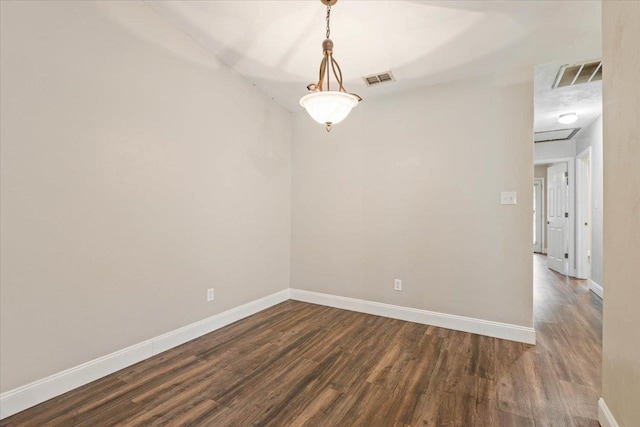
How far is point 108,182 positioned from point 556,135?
6954 mm

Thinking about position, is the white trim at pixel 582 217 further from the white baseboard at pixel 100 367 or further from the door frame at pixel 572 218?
the white baseboard at pixel 100 367

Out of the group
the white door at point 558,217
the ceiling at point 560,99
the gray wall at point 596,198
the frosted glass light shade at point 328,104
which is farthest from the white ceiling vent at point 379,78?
the white door at point 558,217

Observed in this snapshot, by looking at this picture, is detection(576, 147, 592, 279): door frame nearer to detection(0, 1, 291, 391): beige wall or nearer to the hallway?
the hallway

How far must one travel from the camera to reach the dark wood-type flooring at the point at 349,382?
1.69 metres

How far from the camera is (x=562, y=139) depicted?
564cm

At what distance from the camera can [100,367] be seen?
80.4 inches

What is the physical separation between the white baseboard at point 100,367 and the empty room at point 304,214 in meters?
0.01

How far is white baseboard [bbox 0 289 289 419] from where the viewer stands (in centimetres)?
168

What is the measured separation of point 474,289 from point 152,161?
10.8ft

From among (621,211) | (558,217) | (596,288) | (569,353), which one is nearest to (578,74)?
(621,211)

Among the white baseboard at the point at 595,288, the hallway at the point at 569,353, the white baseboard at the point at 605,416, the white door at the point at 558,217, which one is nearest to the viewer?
the white baseboard at the point at 605,416

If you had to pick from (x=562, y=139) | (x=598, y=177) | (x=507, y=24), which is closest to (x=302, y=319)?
(x=507, y=24)

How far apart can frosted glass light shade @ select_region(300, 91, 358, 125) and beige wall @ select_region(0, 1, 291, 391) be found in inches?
53.5

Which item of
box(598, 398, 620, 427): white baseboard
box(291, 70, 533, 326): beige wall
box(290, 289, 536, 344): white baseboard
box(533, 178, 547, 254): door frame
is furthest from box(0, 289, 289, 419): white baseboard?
box(533, 178, 547, 254): door frame
